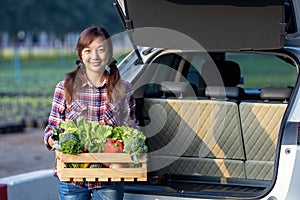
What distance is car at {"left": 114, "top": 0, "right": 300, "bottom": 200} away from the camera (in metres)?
5.54

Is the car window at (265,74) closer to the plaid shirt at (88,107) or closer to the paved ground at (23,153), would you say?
the plaid shirt at (88,107)

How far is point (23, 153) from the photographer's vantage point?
13.1 metres

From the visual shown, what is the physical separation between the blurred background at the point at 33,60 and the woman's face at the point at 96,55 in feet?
1.34

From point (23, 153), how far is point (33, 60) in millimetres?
31764

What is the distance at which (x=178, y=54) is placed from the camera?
23.4 feet

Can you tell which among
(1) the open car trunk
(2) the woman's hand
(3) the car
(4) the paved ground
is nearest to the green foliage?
(4) the paved ground

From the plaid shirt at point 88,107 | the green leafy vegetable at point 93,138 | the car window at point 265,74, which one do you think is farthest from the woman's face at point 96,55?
→ the car window at point 265,74

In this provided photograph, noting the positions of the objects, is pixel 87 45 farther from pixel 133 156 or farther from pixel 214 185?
pixel 214 185

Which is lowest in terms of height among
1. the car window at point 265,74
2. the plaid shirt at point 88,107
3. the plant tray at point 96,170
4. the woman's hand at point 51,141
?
the car window at point 265,74

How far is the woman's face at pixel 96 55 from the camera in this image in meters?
4.96

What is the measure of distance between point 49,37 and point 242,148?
50.5m

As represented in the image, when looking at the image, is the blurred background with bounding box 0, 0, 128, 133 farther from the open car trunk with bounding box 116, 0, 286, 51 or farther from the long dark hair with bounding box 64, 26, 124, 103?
the long dark hair with bounding box 64, 26, 124, 103

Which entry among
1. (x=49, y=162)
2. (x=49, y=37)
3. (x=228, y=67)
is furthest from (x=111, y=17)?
(x=228, y=67)

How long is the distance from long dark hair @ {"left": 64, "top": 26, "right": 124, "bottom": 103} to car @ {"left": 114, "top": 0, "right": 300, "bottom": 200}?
2.12 feet
